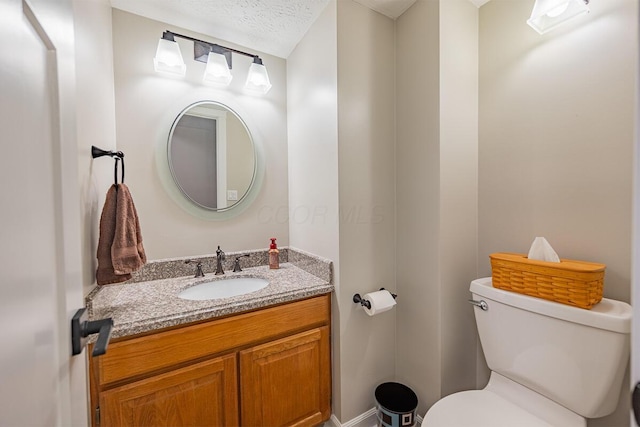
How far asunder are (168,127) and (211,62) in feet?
1.48

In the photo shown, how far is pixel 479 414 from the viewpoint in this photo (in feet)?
3.25

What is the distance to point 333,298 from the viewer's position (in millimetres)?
1369

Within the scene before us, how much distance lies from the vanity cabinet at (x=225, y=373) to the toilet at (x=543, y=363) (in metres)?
0.58

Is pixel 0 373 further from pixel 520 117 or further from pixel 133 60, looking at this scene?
pixel 520 117

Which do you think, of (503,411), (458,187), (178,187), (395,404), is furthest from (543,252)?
(178,187)

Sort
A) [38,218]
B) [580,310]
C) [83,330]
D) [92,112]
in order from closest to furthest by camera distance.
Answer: [38,218]
[83,330]
[580,310]
[92,112]

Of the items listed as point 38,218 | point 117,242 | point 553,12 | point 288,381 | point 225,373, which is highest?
point 553,12

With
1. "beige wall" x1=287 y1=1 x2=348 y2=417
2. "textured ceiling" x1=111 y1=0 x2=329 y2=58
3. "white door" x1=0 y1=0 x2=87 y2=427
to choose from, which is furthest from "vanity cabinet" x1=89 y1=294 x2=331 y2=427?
"textured ceiling" x1=111 y1=0 x2=329 y2=58

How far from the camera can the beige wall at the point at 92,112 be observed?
2.93 ft

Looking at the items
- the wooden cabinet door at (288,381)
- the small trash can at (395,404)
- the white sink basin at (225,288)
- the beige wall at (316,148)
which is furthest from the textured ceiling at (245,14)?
the small trash can at (395,404)

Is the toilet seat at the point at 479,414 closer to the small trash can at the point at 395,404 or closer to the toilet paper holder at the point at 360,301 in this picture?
the small trash can at the point at 395,404

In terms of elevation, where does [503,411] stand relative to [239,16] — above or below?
below

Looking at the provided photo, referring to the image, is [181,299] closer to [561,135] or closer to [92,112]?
[92,112]

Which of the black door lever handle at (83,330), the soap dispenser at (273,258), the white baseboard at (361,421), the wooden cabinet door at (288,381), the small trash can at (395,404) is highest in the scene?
the black door lever handle at (83,330)
